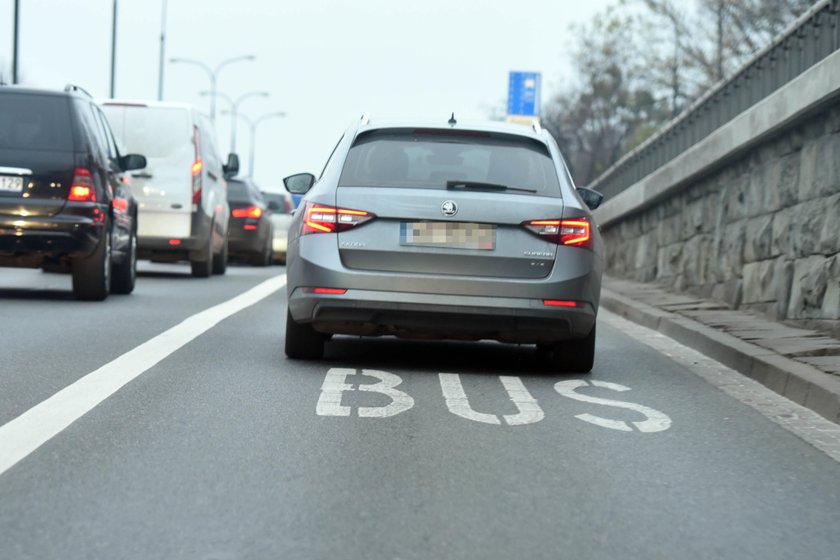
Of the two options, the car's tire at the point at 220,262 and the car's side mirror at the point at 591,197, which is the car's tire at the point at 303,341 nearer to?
the car's side mirror at the point at 591,197

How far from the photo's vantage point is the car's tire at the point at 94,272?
575 inches

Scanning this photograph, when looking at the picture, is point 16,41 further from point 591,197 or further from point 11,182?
point 591,197

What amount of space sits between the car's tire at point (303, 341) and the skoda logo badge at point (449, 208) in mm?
1236

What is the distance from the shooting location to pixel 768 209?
47.4 ft

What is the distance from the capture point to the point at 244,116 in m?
89.2

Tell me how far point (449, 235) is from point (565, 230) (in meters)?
0.69

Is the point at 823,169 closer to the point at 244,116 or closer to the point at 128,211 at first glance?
the point at 128,211

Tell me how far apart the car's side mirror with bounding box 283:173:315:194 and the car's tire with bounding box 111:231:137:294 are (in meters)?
5.64

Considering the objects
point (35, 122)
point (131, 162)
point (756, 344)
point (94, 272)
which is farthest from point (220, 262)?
point (756, 344)

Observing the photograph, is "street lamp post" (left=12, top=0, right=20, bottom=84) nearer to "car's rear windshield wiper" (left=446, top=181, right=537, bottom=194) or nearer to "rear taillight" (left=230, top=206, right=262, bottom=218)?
"rear taillight" (left=230, top=206, right=262, bottom=218)

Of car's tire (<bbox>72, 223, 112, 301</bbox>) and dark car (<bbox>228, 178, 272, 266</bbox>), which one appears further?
dark car (<bbox>228, 178, 272, 266</bbox>)

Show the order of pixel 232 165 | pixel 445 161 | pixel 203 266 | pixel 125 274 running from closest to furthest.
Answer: pixel 445 161 → pixel 125 274 → pixel 203 266 → pixel 232 165

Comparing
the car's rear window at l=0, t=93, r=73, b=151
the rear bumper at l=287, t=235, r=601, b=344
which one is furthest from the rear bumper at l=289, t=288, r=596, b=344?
the car's rear window at l=0, t=93, r=73, b=151

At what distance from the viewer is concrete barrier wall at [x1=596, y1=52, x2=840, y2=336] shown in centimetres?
1216
